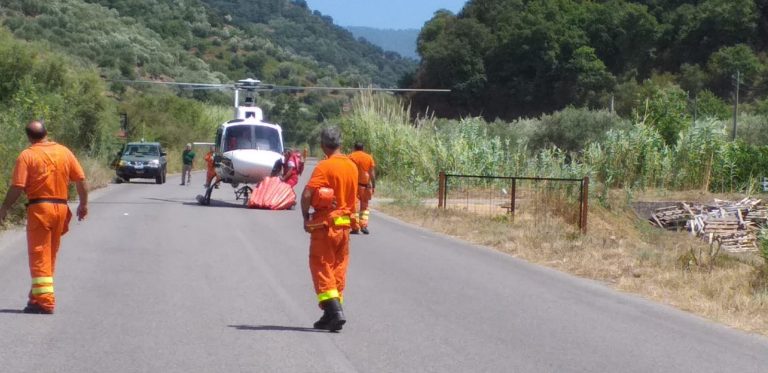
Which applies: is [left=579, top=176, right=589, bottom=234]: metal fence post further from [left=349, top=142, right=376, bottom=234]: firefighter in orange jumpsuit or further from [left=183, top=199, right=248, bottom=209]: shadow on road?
[left=183, top=199, right=248, bottom=209]: shadow on road

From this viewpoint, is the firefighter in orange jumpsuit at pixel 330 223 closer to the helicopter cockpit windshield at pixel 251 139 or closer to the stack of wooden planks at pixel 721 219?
the stack of wooden planks at pixel 721 219

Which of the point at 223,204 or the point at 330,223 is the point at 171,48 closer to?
the point at 223,204

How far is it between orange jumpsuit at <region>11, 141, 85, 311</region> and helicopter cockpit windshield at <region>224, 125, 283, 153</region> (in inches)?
728

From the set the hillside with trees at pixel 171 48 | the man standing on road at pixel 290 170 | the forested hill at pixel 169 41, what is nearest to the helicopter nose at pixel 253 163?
the man standing on road at pixel 290 170

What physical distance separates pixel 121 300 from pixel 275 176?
16670mm

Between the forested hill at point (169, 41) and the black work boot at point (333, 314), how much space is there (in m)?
59.3

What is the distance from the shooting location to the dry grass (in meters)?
12.8

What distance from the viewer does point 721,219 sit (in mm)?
28422

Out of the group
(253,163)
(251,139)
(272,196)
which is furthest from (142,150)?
(272,196)

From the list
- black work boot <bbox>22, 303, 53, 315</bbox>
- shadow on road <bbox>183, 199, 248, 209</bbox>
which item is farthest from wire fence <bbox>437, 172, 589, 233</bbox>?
black work boot <bbox>22, 303, 53, 315</bbox>

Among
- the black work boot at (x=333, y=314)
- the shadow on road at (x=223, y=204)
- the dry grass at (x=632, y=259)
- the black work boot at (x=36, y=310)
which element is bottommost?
the shadow on road at (x=223, y=204)

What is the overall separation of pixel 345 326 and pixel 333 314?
2.16ft

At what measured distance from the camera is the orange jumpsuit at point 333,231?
9.69 metres

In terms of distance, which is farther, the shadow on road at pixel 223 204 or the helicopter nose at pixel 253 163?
the shadow on road at pixel 223 204
